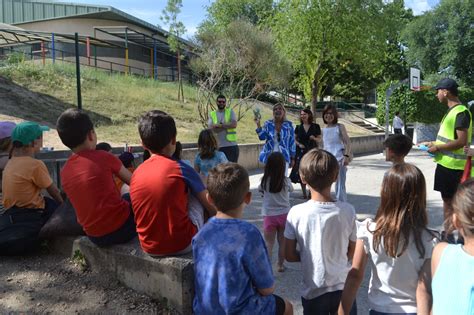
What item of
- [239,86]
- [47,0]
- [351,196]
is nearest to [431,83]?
[239,86]

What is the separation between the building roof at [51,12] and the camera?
32.1 m

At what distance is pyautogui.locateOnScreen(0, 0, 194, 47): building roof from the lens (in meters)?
32.1

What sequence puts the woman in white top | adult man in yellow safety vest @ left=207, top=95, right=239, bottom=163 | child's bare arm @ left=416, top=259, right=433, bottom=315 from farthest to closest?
adult man in yellow safety vest @ left=207, top=95, right=239, bottom=163 < the woman in white top < child's bare arm @ left=416, top=259, right=433, bottom=315

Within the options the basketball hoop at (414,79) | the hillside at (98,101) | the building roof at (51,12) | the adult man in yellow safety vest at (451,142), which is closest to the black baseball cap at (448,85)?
the adult man in yellow safety vest at (451,142)

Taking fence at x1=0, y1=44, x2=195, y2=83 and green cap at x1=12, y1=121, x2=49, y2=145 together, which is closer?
green cap at x1=12, y1=121, x2=49, y2=145

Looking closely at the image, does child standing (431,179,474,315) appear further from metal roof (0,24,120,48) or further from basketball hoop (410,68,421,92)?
basketball hoop (410,68,421,92)

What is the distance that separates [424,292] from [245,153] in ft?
31.0

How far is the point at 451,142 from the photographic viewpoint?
4492 mm

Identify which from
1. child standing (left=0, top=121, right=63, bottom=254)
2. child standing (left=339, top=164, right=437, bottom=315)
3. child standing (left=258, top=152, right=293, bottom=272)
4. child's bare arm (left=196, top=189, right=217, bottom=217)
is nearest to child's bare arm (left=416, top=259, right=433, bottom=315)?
child standing (left=339, top=164, right=437, bottom=315)

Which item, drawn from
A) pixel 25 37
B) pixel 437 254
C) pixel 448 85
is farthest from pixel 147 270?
pixel 25 37

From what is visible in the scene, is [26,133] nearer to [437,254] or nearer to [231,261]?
[231,261]

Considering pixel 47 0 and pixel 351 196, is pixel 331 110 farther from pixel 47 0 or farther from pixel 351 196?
pixel 47 0

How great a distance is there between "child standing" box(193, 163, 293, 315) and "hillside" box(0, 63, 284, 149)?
9778 mm

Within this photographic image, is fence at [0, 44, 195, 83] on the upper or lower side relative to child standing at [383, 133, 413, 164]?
upper
